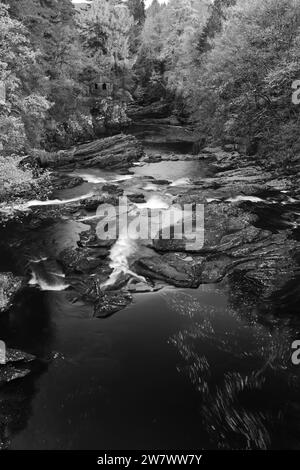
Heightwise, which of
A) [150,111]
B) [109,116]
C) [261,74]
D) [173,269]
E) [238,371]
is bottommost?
[238,371]

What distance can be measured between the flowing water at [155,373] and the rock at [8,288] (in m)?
0.30

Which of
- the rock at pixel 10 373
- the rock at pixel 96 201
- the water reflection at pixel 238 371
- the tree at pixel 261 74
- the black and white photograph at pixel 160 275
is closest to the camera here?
the water reflection at pixel 238 371

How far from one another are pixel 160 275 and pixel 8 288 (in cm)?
539

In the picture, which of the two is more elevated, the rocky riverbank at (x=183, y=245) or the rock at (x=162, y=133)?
the rock at (x=162, y=133)

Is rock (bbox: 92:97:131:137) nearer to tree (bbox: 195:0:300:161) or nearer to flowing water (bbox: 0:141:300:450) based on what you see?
tree (bbox: 195:0:300:161)

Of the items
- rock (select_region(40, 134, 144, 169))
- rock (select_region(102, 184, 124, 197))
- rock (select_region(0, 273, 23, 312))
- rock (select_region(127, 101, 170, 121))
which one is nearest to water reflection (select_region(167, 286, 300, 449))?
rock (select_region(0, 273, 23, 312))

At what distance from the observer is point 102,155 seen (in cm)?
3247

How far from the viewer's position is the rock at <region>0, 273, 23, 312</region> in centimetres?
1315

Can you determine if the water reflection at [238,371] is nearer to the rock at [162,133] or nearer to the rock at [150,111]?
the rock at [162,133]

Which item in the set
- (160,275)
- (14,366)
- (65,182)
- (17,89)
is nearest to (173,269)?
(160,275)

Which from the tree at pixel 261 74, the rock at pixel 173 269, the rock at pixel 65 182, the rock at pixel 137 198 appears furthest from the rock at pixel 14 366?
the tree at pixel 261 74

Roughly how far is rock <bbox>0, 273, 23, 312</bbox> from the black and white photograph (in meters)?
0.05

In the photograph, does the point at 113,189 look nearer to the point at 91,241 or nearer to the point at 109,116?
the point at 91,241

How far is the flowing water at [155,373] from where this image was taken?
881 centimetres
